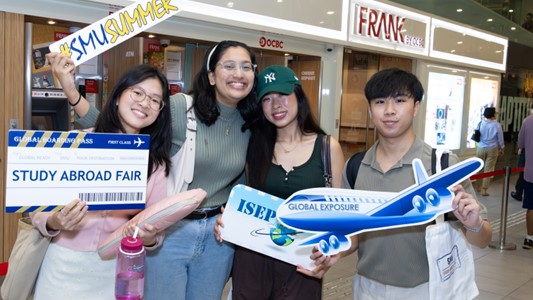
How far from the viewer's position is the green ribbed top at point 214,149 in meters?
2.03

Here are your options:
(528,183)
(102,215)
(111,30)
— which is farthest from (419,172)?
(528,183)

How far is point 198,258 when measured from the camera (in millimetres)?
2035

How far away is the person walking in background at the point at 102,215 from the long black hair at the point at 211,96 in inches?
7.6

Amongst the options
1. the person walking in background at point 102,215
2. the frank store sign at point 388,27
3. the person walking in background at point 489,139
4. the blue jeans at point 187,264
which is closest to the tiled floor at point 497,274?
the blue jeans at point 187,264

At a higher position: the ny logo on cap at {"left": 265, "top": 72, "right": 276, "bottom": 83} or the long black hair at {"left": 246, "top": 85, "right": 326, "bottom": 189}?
the ny logo on cap at {"left": 265, "top": 72, "right": 276, "bottom": 83}

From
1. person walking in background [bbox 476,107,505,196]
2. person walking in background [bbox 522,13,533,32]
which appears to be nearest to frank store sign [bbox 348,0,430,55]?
person walking in background [bbox 476,107,505,196]

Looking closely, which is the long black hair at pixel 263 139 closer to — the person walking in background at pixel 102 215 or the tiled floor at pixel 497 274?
the person walking in background at pixel 102 215

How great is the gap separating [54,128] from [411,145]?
3839 millimetres

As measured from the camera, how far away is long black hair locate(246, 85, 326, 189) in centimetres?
209

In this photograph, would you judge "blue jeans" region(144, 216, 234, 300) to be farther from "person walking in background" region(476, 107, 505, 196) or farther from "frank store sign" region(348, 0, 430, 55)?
"person walking in background" region(476, 107, 505, 196)

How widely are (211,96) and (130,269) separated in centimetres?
91

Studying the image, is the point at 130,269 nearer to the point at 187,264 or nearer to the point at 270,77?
the point at 187,264

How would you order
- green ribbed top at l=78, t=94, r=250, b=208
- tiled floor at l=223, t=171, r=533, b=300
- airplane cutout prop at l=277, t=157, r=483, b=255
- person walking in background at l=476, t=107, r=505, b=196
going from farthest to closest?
person walking in background at l=476, t=107, r=505, b=196 < tiled floor at l=223, t=171, r=533, b=300 < green ribbed top at l=78, t=94, r=250, b=208 < airplane cutout prop at l=277, t=157, r=483, b=255

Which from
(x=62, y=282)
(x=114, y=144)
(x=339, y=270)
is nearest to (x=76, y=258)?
(x=62, y=282)
